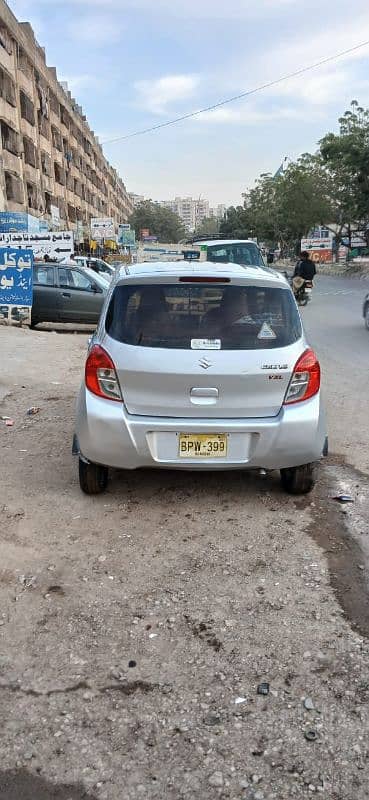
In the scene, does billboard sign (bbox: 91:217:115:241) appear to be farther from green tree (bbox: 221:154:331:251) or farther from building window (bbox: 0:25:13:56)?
green tree (bbox: 221:154:331:251)

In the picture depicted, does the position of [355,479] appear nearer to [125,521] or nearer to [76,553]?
[125,521]

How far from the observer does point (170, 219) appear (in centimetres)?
13312

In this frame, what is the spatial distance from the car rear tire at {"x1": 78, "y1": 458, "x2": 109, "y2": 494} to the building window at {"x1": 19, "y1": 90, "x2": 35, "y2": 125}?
140ft

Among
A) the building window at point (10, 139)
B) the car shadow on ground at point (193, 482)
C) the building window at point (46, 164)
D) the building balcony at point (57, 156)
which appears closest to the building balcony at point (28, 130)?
the building window at point (10, 139)

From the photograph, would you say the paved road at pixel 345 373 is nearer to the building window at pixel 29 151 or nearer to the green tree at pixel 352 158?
the green tree at pixel 352 158

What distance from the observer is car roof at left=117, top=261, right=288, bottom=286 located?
4.34 metres

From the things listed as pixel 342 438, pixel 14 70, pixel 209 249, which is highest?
pixel 14 70

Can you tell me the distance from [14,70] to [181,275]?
40417mm

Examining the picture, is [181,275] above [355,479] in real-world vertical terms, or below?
above

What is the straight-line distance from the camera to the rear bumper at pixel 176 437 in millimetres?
4094

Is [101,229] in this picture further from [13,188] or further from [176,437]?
[176,437]

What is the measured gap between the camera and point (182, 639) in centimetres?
298

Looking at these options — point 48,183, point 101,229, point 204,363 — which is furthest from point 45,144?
point 204,363

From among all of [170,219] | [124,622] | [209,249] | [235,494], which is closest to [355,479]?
[235,494]
